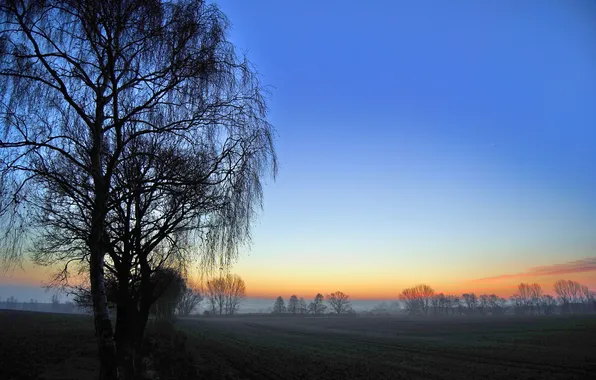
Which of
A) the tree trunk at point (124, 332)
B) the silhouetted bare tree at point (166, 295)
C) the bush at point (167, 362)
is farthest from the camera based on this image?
the bush at point (167, 362)

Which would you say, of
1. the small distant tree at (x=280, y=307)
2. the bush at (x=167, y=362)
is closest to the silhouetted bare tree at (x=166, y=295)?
the bush at (x=167, y=362)

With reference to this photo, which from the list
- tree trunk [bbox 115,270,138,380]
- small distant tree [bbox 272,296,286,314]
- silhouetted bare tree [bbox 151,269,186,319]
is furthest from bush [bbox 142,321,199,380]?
small distant tree [bbox 272,296,286,314]

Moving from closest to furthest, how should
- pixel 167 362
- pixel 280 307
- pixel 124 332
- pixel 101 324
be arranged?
pixel 101 324 → pixel 124 332 → pixel 167 362 → pixel 280 307

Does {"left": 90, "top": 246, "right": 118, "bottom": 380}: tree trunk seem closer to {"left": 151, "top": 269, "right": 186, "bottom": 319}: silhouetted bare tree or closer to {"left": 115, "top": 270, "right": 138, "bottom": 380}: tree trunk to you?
{"left": 115, "top": 270, "right": 138, "bottom": 380}: tree trunk

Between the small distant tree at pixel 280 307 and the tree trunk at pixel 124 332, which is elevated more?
the tree trunk at pixel 124 332

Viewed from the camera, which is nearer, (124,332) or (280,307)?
(124,332)

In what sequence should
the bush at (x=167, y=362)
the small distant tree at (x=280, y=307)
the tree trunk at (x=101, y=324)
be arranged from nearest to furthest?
the tree trunk at (x=101, y=324) → the bush at (x=167, y=362) → the small distant tree at (x=280, y=307)

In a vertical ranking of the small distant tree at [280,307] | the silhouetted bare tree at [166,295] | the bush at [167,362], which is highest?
the silhouetted bare tree at [166,295]

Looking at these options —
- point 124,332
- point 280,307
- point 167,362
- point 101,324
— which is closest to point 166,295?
point 167,362

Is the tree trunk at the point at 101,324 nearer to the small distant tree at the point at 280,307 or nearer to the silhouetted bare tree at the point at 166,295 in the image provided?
the silhouetted bare tree at the point at 166,295

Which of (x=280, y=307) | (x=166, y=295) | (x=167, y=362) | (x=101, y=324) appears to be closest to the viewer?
(x=101, y=324)

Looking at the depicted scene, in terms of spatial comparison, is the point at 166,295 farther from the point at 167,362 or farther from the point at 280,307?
the point at 280,307

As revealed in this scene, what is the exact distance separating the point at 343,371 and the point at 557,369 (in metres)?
16.7

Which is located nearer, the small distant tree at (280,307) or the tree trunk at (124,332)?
the tree trunk at (124,332)
